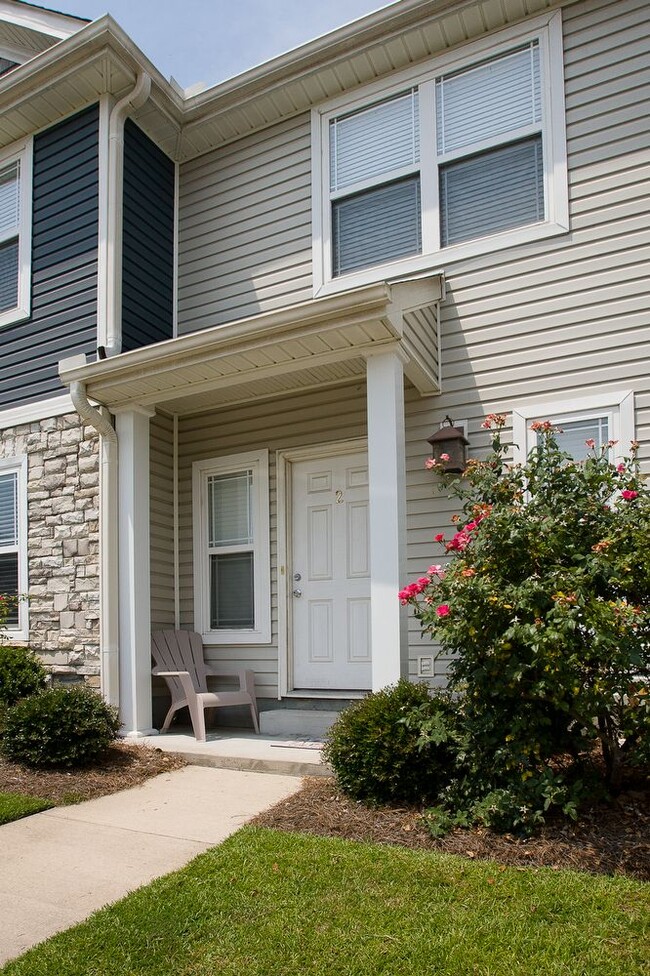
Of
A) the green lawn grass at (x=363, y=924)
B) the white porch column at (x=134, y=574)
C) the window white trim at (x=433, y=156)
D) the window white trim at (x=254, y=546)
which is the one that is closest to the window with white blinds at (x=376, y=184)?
the window white trim at (x=433, y=156)

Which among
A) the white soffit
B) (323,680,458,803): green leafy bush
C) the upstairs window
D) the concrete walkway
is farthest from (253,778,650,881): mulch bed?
the white soffit

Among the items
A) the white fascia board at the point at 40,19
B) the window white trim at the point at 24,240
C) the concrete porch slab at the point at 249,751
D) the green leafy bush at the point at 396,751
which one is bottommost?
the concrete porch slab at the point at 249,751

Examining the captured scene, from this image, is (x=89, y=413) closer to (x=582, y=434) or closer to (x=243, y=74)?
(x=243, y=74)

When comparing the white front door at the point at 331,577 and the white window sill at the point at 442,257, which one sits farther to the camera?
the white front door at the point at 331,577

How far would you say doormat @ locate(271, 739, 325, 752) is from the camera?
5.18 m

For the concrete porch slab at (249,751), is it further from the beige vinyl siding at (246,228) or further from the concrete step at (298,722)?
the beige vinyl siding at (246,228)

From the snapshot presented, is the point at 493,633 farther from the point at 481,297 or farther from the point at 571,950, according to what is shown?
the point at 481,297

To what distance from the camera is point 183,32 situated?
307 inches

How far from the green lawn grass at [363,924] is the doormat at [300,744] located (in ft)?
6.30

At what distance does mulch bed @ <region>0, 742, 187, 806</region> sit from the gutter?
2.07ft

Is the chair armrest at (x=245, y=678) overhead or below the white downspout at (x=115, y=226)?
below

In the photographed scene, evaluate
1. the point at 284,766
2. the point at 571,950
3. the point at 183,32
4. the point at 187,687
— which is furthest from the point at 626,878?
the point at 183,32

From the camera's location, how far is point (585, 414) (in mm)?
5195

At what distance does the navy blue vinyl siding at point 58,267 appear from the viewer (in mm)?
6465
